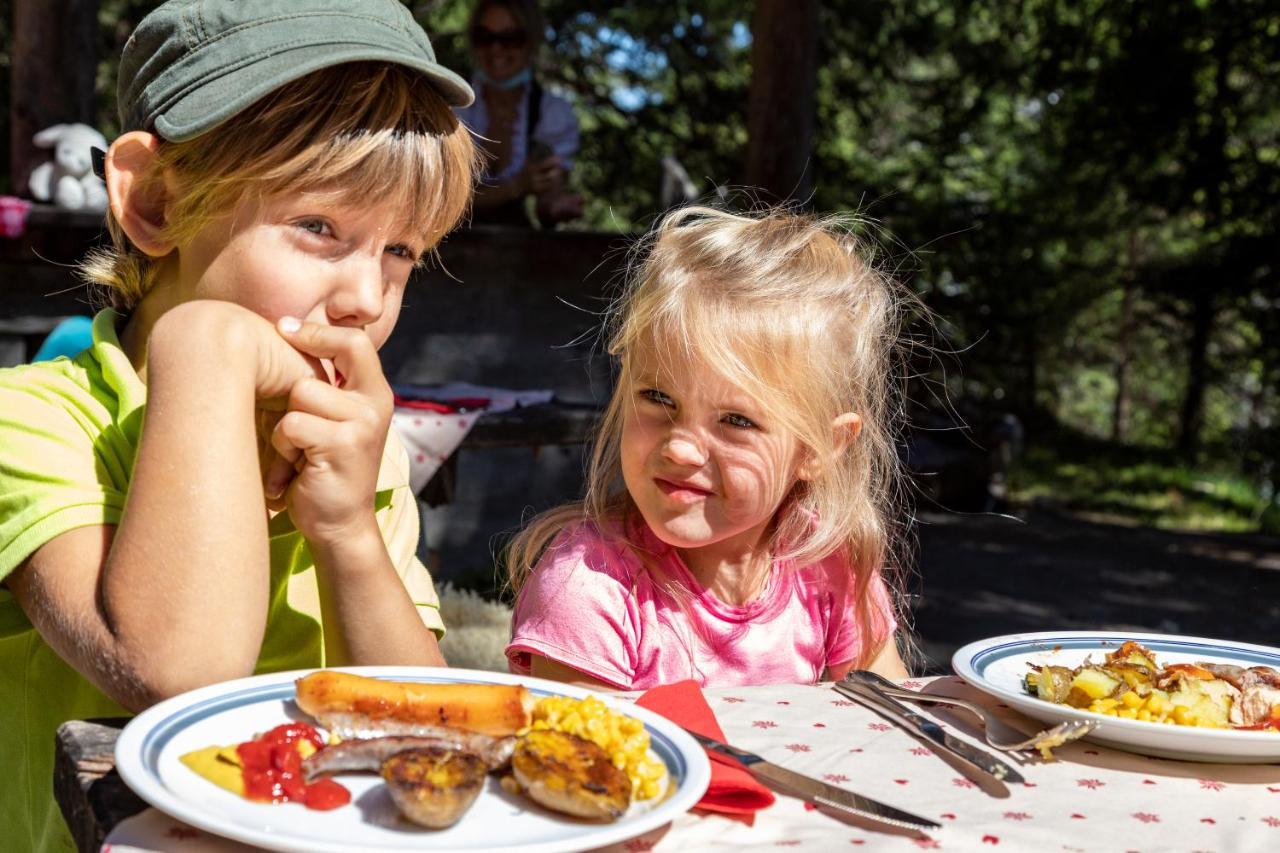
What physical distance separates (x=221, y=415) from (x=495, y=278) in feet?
18.0

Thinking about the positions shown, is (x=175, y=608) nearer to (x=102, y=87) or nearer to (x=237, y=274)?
(x=237, y=274)

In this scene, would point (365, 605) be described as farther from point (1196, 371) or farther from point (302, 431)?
point (1196, 371)

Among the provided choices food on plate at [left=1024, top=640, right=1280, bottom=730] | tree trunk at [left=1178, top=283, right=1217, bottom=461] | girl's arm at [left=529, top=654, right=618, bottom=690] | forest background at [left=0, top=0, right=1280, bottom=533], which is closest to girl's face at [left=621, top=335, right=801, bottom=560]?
girl's arm at [left=529, top=654, right=618, bottom=690]

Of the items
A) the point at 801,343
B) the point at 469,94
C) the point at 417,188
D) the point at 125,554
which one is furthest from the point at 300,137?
the point at 801,343

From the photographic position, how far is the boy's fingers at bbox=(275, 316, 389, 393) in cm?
125

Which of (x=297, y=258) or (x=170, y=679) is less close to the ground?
(x=297, y=258)

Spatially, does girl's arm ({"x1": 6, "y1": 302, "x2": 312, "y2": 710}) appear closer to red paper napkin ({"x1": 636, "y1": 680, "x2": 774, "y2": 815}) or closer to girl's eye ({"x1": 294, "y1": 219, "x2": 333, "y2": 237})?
girl's eye ({"x1": 294, "y1": 219, "x2": 333, "y2": 237})

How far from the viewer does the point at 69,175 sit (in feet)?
17.3

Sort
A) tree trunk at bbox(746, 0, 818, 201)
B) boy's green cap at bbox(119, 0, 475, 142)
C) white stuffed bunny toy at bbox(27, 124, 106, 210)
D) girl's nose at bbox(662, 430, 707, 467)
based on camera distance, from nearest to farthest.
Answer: boy's green cap at bbox(119, 0, 475, 142)
girl's nose at bbox(662, 430, 707, 467)
white stuffed bunny toy at bbox(27, 124, 106, 210)
tree trunk at bbox(746, 0, 818, 201)

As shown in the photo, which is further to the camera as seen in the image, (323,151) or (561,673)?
(561,673)

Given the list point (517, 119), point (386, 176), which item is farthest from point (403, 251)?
point (517, 119)

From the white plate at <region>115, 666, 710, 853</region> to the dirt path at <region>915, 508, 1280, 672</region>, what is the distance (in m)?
3.89

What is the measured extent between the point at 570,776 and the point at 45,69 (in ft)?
21.2

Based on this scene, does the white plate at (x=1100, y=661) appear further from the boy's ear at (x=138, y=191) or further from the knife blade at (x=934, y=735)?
the boy's ear at (x=138, y=191)
